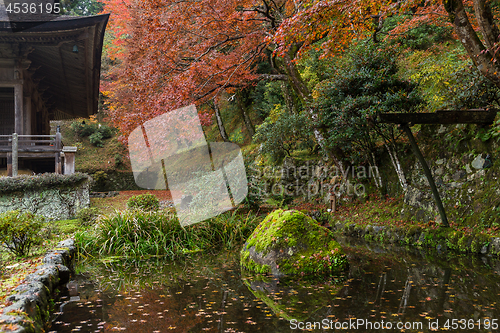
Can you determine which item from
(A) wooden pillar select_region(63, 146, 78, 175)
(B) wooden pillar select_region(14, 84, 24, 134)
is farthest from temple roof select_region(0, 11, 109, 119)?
(A) wooden pillar select_region(63, 146, 78, 175)

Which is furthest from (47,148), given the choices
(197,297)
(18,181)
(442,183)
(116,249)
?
(442,183)

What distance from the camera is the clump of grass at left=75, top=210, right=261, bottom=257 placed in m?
6.86

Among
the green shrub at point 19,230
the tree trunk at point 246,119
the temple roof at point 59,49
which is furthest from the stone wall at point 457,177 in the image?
the tree trunk at point 246,119

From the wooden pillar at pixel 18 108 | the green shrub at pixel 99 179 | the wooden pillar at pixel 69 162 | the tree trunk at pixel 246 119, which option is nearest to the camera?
the wooden pillar at pixel 18 108

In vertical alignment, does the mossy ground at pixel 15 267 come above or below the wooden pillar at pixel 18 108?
below

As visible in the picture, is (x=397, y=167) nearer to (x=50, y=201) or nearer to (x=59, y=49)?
(x=59, y=49)

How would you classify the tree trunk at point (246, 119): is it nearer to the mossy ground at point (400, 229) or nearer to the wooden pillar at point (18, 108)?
the mossy ground at point (400, 229)

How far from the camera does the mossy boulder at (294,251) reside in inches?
199

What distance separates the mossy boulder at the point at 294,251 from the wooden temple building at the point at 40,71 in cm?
751

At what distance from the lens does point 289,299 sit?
390 cm

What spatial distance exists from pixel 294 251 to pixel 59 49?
10173 mm

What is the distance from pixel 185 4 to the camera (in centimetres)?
902

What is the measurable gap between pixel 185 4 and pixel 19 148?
25.2 feet

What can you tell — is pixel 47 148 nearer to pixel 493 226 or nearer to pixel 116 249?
pixel 116 249
